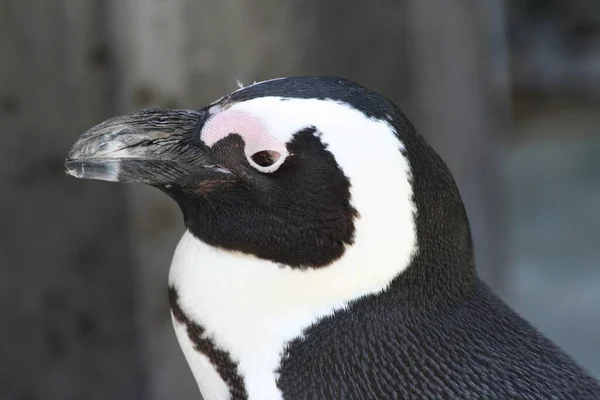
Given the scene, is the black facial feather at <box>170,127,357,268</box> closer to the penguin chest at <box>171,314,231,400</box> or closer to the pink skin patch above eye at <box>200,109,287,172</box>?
the pink skin patch above eye at <box>200,109,287,172</box>

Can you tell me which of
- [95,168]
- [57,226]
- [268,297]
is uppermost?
[95,168]

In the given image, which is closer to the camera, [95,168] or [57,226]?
[95,168]

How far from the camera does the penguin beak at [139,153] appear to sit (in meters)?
0.90

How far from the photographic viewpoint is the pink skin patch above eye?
0.86 meters

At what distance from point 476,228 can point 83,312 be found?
1.03 m

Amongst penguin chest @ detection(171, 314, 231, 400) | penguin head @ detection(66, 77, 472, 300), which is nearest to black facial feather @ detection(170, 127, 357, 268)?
penguin head @ detection(66, 77, 472, 300)

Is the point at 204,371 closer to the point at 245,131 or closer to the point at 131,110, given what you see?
the point at 245,131

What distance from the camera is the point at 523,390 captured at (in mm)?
867

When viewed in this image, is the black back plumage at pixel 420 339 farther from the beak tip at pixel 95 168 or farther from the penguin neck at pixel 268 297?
the beak tip at pixel 95 168

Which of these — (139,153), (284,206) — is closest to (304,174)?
(284,206)

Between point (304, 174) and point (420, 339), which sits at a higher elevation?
point (304, 174)

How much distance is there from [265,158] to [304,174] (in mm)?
43

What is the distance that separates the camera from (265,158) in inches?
34.5

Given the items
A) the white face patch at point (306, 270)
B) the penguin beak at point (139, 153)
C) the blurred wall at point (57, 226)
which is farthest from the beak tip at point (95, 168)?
the blurred wall at point (57, 226)
